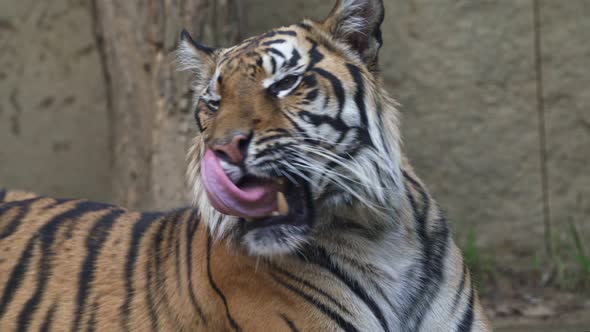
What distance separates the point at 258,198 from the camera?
257 centimetres

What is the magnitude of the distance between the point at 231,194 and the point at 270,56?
49cm

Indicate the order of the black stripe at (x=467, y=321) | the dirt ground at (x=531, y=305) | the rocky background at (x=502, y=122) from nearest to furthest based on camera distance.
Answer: the black stripe at (x=467, y=321), the dirt ground at (x=531, y=305), the rocky background at (x=502, y=122)

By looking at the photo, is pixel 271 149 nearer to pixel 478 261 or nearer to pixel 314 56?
pixel 314 56

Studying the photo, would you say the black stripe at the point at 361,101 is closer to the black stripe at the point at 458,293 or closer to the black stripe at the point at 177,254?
the black stripe at the point at 458,293

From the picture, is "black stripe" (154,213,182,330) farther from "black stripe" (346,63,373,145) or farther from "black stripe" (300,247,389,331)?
"black stripe" (346,63,373,145)

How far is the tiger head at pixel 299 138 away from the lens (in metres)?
2.56

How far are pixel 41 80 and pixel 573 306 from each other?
360 centimetres

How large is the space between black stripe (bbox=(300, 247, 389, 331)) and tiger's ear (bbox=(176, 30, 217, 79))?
2.34 ft

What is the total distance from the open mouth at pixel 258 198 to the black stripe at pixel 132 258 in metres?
0.67

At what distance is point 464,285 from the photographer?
297cm

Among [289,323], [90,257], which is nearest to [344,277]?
[289,323]

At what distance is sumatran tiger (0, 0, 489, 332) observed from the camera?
2.61 meters

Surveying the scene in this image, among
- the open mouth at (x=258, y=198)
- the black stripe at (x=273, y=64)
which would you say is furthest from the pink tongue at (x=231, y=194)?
the black stripe at (x=273, y=64)

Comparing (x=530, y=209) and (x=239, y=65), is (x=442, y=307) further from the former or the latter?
(x=530, y=209)
